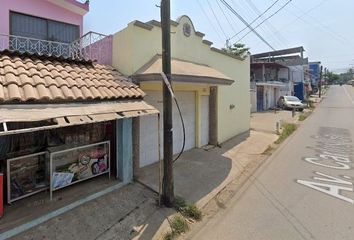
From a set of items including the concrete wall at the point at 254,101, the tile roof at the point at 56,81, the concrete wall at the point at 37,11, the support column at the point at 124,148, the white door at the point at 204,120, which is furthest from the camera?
the concrete wall at the point at 254,101

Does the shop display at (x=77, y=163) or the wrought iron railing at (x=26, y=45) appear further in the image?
the wrought iron railing at (x=26, y=45)

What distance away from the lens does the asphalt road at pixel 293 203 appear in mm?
4520

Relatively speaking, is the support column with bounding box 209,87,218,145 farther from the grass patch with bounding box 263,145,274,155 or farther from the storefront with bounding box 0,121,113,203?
the storefront with bounding box 0,121,113,203

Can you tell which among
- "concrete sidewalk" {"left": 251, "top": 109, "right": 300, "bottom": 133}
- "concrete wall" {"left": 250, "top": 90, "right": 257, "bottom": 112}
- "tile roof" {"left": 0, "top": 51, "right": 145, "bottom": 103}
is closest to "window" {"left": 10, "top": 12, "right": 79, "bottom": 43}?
"tile roof" {"left": 0, "top": 51, "right": 145, "bottom": 103}

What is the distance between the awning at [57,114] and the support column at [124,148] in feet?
2.95

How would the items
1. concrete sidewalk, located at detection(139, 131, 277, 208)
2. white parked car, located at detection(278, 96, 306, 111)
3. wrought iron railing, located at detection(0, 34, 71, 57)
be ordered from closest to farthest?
1. concrete sidewalk, located at detection(139, 131, 277, 208)
2. wrought iron railing, located at detection(0, 34, 71, 57)
3. white parked car, located at detection(278, 96, 306, 111)

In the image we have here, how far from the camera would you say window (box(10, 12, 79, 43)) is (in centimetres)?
999

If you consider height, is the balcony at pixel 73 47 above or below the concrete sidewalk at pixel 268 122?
above

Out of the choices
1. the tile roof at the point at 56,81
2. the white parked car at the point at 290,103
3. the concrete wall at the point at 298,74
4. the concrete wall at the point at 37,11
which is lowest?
the tile roof at the point at 56,81

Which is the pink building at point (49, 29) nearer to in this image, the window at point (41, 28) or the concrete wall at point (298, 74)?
the window at point (41, 28)

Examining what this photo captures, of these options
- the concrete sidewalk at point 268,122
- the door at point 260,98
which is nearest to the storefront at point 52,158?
the concrete sidewalk at point 268,122

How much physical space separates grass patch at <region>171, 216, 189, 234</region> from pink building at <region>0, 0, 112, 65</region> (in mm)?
5048

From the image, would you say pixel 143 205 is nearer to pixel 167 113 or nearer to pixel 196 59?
pixel 167 113

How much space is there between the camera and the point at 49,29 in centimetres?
1085
